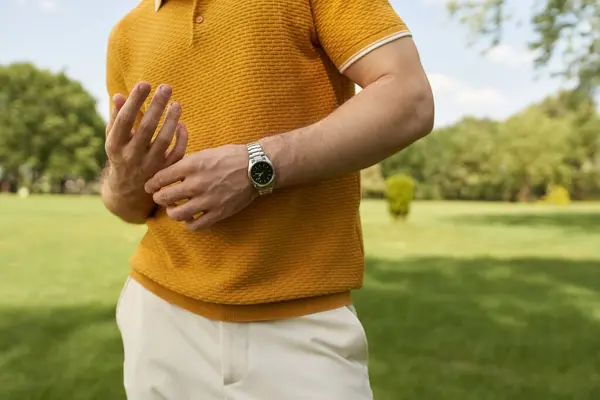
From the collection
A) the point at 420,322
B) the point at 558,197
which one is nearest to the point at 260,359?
the point at 420,322

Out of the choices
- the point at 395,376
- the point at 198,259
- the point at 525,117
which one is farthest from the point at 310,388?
the point at 525,117

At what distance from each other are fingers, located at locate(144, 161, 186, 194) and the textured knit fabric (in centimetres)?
13

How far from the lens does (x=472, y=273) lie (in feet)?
28.1

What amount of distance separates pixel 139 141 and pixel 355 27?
0.45 meters

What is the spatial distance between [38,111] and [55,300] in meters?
50.4

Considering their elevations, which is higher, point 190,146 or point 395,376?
point 190,146

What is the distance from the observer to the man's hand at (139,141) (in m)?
1.10

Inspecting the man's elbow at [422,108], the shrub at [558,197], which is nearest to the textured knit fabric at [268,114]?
the man's elbow at [422,108]

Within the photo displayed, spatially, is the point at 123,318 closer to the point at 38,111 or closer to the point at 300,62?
the point at 300,62

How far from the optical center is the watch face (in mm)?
1103

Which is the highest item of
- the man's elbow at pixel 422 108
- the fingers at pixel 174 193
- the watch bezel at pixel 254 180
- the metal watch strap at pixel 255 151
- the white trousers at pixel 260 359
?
the man's elbow at pixel 422 108

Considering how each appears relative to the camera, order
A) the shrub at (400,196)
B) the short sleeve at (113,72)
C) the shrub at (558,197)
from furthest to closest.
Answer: the shrub at (558,197) < the shrub at (400,196) < the short sleeve at (113,72)

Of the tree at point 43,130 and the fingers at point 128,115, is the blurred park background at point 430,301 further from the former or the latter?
the tree at point 43,130

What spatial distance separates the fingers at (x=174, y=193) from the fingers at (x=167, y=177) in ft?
0.05
